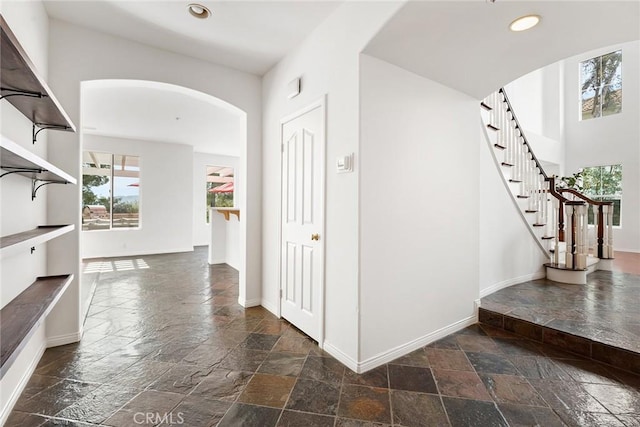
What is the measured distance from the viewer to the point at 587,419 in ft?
5.33

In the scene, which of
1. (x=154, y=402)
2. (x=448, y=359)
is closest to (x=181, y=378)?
(x=154, y=402)

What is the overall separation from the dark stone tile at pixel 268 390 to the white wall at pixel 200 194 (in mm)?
7305

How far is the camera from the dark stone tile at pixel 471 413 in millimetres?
1609

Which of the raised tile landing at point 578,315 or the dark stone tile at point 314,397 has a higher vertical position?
the raised tile landing at point 578,315

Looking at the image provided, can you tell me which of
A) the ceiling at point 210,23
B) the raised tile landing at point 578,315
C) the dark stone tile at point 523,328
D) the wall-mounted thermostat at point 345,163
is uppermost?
the ceiling at point 210,23

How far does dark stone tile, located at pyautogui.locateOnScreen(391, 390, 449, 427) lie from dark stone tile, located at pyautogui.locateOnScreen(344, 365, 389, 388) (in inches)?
4.7

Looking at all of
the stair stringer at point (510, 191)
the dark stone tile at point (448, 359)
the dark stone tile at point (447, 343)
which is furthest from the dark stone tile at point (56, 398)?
the stair stringer at point (510, 191)

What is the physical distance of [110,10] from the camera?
234 cm

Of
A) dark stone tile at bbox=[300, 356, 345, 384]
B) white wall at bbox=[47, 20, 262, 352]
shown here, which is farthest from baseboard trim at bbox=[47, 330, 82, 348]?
dark stone tile at bbox=[300, 356, 345, 384]

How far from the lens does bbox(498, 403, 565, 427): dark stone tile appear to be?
160cm

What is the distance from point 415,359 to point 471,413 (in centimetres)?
62

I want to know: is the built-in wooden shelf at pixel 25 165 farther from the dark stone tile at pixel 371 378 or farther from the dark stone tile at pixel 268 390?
the dark stone tile at pixel 371 378

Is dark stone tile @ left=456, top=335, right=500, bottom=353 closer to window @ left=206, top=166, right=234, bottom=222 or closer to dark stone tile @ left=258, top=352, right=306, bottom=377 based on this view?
dark stone tile @ left=258, top=352, right=306, bottom=377

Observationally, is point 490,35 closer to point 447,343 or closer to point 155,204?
point 447,343
